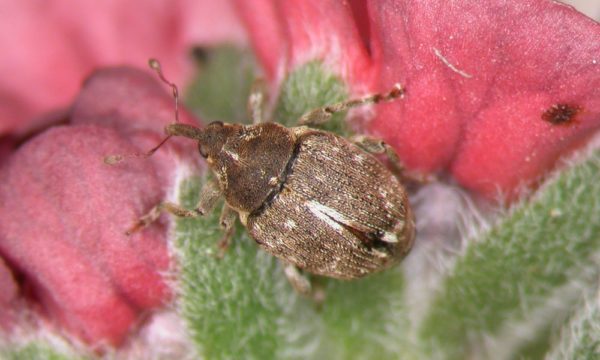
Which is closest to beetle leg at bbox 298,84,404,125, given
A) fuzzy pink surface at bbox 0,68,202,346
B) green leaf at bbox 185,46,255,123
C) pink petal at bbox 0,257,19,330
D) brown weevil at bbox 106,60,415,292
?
brown weevil at bbox 106,60,415,292

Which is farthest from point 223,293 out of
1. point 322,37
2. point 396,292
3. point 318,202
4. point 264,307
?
point 322,37

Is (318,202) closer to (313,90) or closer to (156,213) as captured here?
(313,90)

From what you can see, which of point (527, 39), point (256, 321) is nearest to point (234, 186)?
point (256, 321)

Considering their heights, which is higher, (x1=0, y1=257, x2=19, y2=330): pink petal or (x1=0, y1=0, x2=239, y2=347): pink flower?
(x1=0, y1=0, x2=239, y2=347): pink flower

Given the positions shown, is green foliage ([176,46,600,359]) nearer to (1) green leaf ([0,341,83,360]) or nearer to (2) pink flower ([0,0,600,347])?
(2) pink flower ([0,0,600,347])

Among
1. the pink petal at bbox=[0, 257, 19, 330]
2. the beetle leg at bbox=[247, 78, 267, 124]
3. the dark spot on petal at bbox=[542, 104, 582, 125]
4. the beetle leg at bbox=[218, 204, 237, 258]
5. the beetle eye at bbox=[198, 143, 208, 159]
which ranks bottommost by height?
the pink petal at bbox=[0, 257, 19, 330]

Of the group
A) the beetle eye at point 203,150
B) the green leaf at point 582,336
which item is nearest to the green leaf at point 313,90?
the beetle eye at point 203,150


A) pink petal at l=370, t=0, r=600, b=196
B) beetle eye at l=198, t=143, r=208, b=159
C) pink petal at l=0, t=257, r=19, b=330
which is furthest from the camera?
beetle eye at l=198, t=143, r=208, b=159
